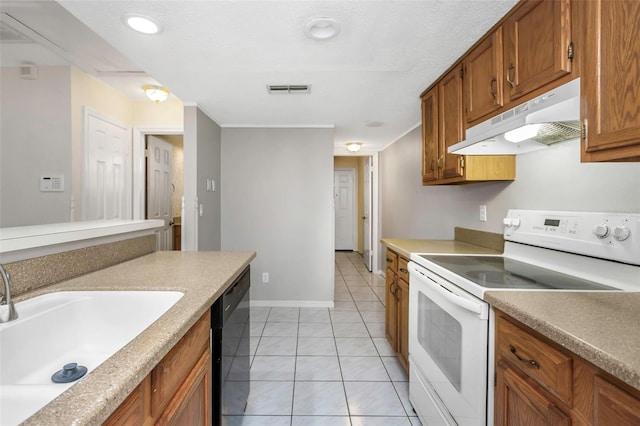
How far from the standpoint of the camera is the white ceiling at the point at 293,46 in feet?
4.51

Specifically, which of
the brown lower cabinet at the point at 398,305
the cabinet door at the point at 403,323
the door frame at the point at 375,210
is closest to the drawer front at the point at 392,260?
the brown lower cabinet at the point at 398,305

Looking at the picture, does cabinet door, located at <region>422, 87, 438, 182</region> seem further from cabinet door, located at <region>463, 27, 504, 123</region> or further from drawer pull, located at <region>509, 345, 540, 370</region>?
drawer pull, located at <region>509, 345, 540, 370</region>

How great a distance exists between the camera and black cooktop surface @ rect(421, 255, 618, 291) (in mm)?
1150

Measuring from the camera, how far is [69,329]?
934 mm

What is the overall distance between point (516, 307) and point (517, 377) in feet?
0.79

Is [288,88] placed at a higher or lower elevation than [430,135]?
higher

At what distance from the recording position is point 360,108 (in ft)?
9.26

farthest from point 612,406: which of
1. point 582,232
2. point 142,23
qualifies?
point 142,23

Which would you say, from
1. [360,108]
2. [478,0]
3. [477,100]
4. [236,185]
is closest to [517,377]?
[477,100]

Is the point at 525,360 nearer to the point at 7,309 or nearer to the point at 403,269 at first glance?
the point at 403,269

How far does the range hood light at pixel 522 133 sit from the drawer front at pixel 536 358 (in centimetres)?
85

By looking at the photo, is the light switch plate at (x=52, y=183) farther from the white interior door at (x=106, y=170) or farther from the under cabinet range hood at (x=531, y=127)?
the under cabinet range hood at (x=531, y=127)

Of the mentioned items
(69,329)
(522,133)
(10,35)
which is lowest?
(69,329)

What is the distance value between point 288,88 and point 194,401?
2.16 m
